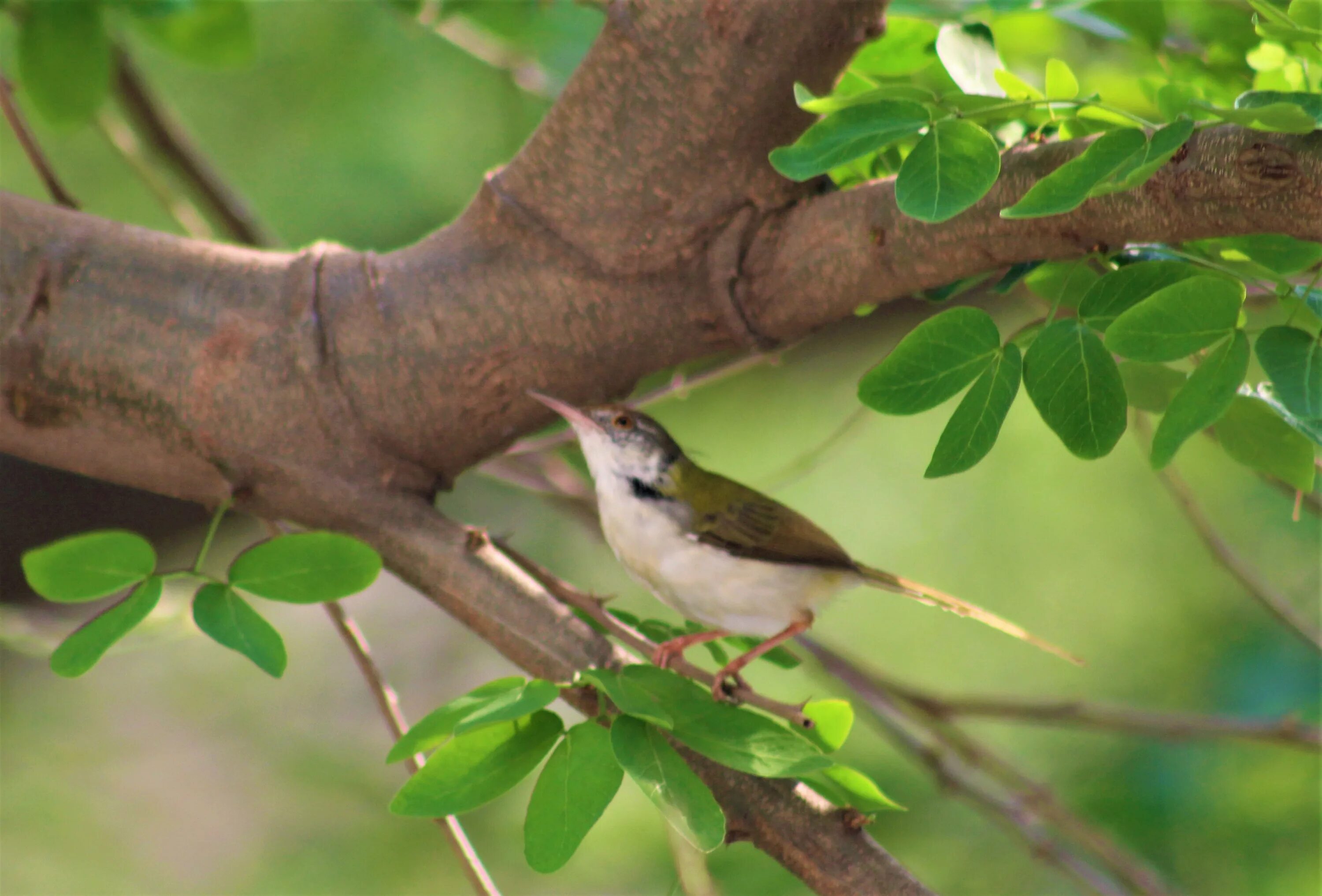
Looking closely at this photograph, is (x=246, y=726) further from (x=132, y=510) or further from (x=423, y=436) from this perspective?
(x=423, y=436)

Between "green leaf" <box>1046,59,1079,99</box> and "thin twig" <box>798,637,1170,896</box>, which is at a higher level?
"green leaf" <box>1046,59,1079,99</box>

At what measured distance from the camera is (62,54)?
93.7 inches

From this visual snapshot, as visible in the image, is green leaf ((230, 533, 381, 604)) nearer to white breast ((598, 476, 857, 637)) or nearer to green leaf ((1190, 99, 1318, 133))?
Result: white breast ((598, 476, 857, 637))

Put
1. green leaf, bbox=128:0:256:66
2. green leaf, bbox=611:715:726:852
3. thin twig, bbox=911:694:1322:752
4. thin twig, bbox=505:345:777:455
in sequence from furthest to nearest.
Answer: green leaf, bbox=128:0:256:66
thin twig, bbox=911:694:1322:752
thin twig, bbox=505:345:777:455
green leaf, bbox=611:715:726:852

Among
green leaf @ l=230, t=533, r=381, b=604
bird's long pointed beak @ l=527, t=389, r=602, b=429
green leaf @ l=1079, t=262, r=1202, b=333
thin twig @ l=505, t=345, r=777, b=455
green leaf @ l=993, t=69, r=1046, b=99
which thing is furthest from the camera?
thin twig @ l=505, t=345, r=777, b=455

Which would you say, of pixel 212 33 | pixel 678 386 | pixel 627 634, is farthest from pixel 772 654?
pixel 212 33

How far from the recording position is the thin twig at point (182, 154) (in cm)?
292

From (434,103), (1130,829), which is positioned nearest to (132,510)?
(434,103)

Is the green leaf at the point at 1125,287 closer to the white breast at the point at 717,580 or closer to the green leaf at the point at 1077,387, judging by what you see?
the green leaf at the point at 1077,387

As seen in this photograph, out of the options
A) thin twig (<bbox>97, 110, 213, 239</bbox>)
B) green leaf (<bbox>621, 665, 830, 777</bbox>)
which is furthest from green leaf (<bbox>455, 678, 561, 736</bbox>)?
thin twig (<bbox>97, 110, 213, 239</bbox>)

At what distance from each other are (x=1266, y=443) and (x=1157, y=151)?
1.43ft

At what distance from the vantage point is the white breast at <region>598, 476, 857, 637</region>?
7.11 feet

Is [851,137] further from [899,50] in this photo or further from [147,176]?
[147,176]

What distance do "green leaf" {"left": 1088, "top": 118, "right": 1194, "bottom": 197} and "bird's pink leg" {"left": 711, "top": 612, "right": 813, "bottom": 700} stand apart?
2.93ft
